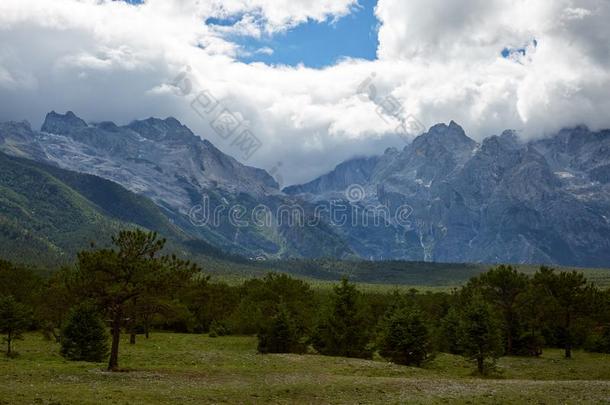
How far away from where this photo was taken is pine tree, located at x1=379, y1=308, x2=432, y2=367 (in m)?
68.8

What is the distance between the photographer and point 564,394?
41.1 metres

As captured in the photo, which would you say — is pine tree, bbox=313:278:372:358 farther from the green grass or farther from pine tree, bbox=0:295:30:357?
pine tree, bbox=0:295:30:357

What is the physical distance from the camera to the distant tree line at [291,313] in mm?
47781

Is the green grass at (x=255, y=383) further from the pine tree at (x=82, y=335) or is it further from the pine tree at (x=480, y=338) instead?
the pine tree at (x=480, y=338)

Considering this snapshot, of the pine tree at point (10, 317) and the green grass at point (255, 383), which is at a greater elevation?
the pine tree at point (10, 317)

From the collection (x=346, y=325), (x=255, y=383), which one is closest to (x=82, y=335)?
(x=255, y=383)

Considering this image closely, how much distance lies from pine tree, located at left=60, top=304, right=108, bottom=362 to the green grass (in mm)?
1707

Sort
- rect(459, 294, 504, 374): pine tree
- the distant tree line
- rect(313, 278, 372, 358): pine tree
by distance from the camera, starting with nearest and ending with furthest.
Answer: the distant tree line, rect(459, 294, 504, 374): pine tree, rect(313, 278, 372, 358): pine tree

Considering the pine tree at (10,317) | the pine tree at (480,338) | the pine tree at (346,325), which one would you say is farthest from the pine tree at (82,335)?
the pine tree at (480,338)

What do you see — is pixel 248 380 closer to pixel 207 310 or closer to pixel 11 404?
pixel 11 404

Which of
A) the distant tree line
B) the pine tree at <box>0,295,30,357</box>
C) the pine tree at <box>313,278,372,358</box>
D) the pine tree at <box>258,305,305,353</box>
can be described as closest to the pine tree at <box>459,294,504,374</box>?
the distant tree line

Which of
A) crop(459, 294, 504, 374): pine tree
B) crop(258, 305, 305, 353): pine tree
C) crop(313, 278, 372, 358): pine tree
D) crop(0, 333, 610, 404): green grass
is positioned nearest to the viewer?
crop(0, 333, 610, 404): green grass

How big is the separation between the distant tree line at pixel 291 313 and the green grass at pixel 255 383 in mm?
4399

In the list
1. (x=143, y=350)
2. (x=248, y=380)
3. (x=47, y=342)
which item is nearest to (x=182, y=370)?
(x=248, y=380)
